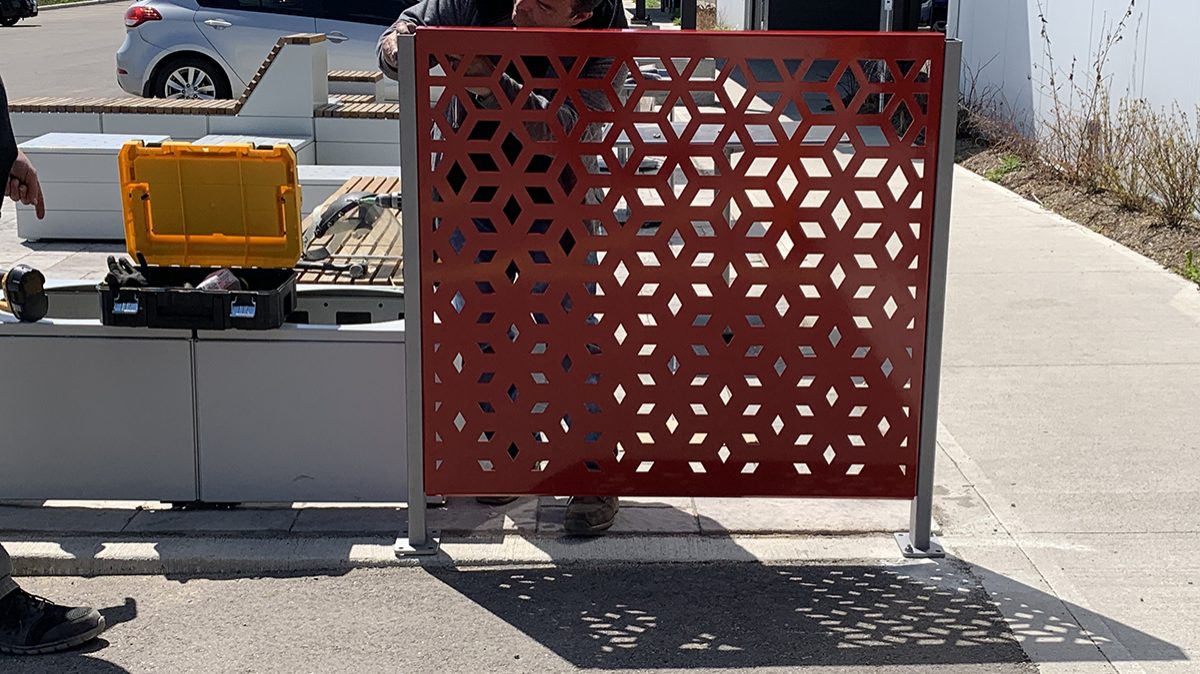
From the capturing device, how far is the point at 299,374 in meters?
4.39

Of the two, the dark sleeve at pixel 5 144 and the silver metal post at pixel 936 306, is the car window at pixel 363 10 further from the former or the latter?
the silver metal post at pixel 936 306

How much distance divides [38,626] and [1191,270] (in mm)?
6492

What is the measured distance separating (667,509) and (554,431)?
75 centimetres

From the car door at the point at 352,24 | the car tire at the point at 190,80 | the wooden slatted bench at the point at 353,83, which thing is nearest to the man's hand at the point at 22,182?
the wooden slatted bench at the point at 353,83

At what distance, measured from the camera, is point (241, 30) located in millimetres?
12477

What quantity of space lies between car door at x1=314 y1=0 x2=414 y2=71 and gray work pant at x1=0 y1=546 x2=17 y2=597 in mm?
9633

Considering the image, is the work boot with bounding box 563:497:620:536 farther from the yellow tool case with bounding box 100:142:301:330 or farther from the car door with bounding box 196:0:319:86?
the car door with bounding box 196:0:319:86

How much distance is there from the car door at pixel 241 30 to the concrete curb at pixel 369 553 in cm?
883

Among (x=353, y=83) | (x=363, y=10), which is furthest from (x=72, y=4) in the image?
(x=353, y=83)

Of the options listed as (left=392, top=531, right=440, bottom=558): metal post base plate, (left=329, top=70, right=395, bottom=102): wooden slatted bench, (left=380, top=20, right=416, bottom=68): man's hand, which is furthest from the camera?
(left=329, top=70, right=395, bottom=102): wooden slatted bench

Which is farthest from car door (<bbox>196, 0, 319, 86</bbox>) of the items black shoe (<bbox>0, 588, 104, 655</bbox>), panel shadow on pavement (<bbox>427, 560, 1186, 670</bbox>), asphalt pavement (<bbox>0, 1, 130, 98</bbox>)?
black shoe (<bbox>0, 588, 104, 655</bbox>)

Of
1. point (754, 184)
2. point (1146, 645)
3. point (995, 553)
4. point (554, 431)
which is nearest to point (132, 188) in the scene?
point (554, 431)

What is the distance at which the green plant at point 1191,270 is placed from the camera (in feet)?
25.2

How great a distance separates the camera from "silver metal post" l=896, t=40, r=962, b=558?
3.96 meters
